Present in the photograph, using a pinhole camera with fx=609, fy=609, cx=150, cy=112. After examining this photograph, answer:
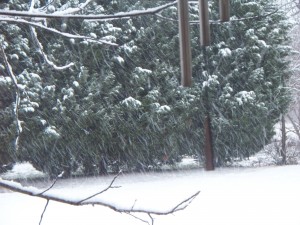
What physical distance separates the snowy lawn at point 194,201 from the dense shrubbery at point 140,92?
65 centimetres

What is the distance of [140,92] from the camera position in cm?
1247

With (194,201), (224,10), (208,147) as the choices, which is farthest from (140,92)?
(224,10)

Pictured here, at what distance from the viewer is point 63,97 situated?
38.1 ft

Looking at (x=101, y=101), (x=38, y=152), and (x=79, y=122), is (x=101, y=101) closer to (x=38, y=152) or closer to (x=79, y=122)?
(x=79, y=122)

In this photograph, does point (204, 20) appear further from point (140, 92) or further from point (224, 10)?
point (140, 92)

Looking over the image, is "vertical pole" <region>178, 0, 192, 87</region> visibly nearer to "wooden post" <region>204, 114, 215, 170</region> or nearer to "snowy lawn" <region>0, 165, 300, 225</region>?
"snowy lawn" <region>0, 165, 300, 225</region>

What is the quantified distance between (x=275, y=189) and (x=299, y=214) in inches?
87.4

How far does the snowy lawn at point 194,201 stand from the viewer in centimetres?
738

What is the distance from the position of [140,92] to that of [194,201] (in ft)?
13.3

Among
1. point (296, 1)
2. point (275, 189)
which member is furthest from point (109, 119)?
point (296, 1)

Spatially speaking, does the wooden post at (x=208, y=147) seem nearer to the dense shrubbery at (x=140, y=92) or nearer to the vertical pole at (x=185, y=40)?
the dense shrubbery at (x=140, y=92)

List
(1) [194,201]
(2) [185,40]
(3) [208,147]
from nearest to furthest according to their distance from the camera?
1. (2) [185,40]
2. (1) [194,201]
3. (3) [208,147]

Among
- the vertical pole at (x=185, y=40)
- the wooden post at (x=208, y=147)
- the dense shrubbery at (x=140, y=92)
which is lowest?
the wooden post at (x=208, y=147)

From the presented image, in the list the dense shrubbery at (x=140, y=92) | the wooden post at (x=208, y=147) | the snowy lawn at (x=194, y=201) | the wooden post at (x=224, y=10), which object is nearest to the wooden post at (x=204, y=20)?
the wooden post at (x=224, y=10)
